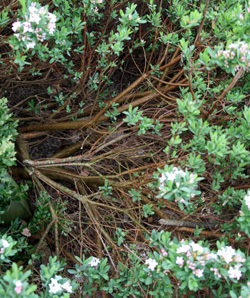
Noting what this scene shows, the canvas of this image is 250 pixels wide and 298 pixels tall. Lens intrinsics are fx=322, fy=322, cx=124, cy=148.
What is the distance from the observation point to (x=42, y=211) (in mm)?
2889

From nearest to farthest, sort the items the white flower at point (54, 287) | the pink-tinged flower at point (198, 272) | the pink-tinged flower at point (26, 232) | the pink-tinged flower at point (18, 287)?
the pink-tinged flower at point (18, 287) < the pink-tinged flower at point (198, 272) < the white flower at point (54, 287) < the pink-tinged flower at point (26, 232)

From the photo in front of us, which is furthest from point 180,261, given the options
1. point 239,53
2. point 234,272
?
point 239,53

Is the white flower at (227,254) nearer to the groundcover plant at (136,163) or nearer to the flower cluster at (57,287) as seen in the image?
the groundcover plant at (136,163)

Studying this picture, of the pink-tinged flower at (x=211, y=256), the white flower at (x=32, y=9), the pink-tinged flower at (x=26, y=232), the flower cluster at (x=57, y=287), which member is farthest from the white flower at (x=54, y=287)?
the white flower at (x=32, y=9)

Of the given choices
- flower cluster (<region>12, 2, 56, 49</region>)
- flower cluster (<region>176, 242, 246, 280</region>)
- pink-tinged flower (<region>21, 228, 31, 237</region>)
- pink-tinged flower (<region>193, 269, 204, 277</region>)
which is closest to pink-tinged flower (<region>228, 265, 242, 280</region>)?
flower cluster (<region>176, 242, 246, 280</region>)

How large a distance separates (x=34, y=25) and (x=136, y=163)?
4.89 ft

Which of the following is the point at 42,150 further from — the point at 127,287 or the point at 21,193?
the point at 127,287

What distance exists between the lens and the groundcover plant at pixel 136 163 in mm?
1765

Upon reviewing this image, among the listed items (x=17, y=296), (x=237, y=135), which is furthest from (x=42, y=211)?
(x=237, y=135)

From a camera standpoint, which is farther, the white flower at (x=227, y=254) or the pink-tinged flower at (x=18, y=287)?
the white flower at (x=227, y=254)

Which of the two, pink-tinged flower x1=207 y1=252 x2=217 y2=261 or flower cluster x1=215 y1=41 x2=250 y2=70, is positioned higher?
flower cluster x1=215 y1=41 x2=250 y2=70

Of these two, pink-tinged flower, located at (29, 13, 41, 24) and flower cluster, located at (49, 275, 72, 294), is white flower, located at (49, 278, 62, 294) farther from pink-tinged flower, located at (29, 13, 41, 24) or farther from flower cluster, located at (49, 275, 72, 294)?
pink-tinged flower, located at (29, 13, 41, 24)

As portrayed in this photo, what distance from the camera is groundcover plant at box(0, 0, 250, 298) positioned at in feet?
5.79

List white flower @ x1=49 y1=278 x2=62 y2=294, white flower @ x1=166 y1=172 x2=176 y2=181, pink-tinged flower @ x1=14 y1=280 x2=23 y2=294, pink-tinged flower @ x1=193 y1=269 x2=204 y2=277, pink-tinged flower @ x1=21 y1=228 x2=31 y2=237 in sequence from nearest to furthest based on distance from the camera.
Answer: pink-tinged flower @ x1=14 y1=280 x2=23 y2=294 < pink-tinged flower @ x1=193 y1=269 x2=204 y2=277 < white flower @ x1=166 y1=172 x2=176 y2=181 < white flower @ x1=49 y1=278 x2=62 y2=294 < pink-tinged flower @ x1=21 y1=228 x2=31 y2=237
